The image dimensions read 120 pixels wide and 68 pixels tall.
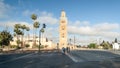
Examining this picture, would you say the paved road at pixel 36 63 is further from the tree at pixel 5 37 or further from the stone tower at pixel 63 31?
the stone tower at pixel 63 31

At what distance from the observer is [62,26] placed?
541 ft

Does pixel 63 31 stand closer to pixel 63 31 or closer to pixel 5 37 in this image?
pixel 63 31

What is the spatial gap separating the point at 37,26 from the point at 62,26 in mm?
36758

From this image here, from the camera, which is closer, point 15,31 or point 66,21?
point 15,31

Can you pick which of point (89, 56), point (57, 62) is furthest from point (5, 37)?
point (57, 62)

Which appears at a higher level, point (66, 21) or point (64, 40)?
point (66, 21)

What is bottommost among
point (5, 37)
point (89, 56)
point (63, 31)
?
point (89, 56)

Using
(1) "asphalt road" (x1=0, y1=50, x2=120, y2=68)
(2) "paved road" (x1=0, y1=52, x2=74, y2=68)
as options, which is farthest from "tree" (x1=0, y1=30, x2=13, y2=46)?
(2) "paved road" (x1=0, y1=52, x2=74, y2=68)

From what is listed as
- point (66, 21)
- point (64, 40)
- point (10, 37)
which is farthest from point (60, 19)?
point (10, 37)

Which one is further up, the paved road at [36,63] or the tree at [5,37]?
the tree at [5,37]

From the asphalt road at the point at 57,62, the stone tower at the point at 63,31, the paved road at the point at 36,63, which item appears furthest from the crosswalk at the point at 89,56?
the stone tower at the point at 63,31

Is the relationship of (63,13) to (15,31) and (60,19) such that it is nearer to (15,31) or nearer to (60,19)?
(60,19)

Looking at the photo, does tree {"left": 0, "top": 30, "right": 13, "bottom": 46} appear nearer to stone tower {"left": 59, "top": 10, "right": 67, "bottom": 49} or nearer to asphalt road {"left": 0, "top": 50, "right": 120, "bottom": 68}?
stone tower {"left": 59, "top": 10, "right": 67, "bottom": 49}

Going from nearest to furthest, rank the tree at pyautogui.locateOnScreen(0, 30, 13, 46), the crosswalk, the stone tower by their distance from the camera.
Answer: the crosswalk
the tree at pyautogui.locateOnScreen(0, 30, 13, 46)
the stone tower
